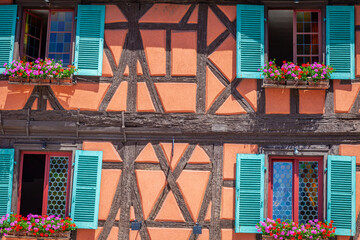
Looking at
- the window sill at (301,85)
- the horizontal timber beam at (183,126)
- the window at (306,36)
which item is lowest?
the horizontal timber beam at (183,126)

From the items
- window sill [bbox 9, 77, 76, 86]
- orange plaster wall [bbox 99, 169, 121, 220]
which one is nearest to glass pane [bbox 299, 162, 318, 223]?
orange plaster wall [bbox 99, 169, 121, 220]

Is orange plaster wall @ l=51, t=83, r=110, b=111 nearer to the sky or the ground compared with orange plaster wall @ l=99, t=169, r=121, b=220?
nearer to the sky

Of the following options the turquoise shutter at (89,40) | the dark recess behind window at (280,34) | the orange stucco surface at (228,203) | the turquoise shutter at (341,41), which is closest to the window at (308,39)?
the turquoise shutter at (341,41)

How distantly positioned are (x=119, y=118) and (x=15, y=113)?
176 cm

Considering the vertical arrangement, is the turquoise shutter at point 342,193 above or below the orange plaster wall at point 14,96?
below

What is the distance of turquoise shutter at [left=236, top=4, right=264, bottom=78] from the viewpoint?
27.8 feet

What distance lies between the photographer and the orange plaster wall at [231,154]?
27.4ft

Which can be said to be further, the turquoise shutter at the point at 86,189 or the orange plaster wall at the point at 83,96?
the orange plaster wall at the point at 83,96

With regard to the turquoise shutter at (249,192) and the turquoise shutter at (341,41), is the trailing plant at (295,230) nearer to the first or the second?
the turquoise shutter at (249,192)

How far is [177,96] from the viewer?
858 cm

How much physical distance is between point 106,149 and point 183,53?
2041mm

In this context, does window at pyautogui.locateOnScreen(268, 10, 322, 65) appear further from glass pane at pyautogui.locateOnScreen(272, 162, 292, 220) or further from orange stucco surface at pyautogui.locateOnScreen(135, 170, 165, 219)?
orange stucco surface at pyautogui.locateOnScreen(135, 170, 165, 219)

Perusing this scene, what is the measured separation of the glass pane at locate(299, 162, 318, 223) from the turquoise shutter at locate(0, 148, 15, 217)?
4.70 m

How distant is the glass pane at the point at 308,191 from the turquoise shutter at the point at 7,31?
5221 millimetres
